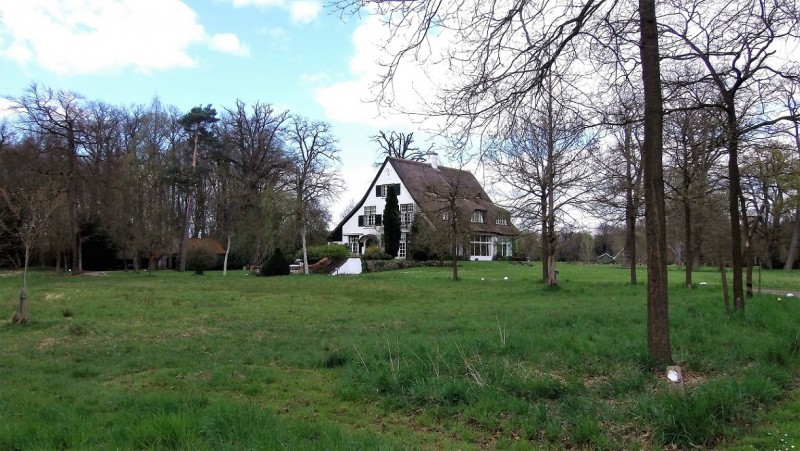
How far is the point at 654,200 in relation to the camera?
6688mm

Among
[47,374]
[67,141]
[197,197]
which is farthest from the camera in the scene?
[197,197]

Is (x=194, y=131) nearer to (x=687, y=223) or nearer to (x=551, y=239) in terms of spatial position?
(x=551, y=239)

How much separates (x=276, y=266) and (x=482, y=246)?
25867 mm

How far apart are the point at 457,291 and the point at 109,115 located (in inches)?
1311

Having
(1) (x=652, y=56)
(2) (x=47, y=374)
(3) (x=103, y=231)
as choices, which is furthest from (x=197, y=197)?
(1) (x=652, y=56)

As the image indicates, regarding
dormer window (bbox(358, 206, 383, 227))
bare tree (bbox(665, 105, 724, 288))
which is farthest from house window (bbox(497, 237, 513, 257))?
bare tree (bbox(665, 105, 724, 288))

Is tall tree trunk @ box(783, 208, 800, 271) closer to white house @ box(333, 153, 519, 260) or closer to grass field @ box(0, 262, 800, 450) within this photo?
white house @ box(333, 153, 519, 260)

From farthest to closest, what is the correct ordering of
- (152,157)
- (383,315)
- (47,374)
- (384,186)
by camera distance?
1. (384,186)
2. (152,157)
3. (383,315)
4. (47,374)

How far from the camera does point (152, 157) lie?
47.0 metres

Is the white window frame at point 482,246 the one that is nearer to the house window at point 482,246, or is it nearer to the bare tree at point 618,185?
the house window at point 482,246

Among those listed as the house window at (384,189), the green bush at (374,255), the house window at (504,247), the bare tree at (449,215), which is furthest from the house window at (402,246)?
the house window at (504,247)

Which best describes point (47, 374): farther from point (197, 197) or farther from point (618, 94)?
point (197, 197)

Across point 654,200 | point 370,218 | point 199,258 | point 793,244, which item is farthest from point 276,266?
Result: point 793,244

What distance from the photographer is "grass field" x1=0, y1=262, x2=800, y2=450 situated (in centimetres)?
472
